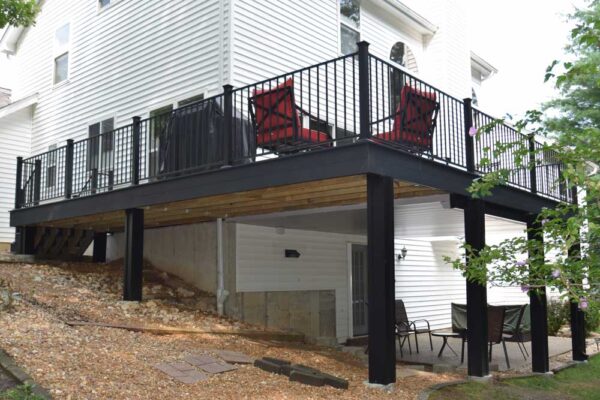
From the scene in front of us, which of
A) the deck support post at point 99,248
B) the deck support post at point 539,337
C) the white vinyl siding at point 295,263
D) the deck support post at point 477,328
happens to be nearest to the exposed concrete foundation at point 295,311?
the white vinyl siding at point 295,263

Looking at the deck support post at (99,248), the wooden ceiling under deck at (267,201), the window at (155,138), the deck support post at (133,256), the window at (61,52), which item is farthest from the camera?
the window at (61,52)

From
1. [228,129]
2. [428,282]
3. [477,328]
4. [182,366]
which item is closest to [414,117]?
[228,129]

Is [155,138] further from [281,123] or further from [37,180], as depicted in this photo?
[281,123]

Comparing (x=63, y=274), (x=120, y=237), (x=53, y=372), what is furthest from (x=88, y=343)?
(x=120, y=237)

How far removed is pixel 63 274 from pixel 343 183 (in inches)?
244

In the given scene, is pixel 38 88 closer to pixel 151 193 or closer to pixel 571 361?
pixel 151 193

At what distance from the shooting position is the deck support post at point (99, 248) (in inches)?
496

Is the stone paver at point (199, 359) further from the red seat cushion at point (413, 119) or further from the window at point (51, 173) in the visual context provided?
the window at point (51, 173)

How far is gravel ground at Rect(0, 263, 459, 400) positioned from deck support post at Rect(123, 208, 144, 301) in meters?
0.25

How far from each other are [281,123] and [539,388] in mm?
4945

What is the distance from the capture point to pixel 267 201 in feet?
26.8

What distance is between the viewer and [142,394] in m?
5.05

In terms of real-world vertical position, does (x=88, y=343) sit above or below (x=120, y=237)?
below

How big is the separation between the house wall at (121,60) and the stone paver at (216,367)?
5005 millimetres
